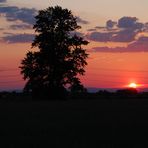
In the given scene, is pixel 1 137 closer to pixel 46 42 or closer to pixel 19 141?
pixel 19 141

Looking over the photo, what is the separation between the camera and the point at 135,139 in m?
19.3

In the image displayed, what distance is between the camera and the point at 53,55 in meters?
76.6

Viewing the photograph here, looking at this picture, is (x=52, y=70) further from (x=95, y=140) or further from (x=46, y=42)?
(x=95, y=140)

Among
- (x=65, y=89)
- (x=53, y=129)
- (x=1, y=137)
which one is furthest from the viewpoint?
(x=65, y=89)

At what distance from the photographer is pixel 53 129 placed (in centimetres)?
2355

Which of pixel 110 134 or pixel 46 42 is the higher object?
pixel 46 42

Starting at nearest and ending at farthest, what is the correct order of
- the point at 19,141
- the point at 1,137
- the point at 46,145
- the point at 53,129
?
the point at 46,145 → the point at 19,141 → the point at 1,137 → the point at 53,129

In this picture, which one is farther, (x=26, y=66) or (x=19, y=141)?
(x=26, y=66)

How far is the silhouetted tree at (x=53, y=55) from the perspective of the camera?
249 ft

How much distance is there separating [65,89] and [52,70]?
315 cm

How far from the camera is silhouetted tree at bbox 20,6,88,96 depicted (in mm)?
75750

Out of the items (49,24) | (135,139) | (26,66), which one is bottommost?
(135,139)

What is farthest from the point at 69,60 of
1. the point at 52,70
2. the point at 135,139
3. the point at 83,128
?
the point at 135,139

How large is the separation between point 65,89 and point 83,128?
167ft
